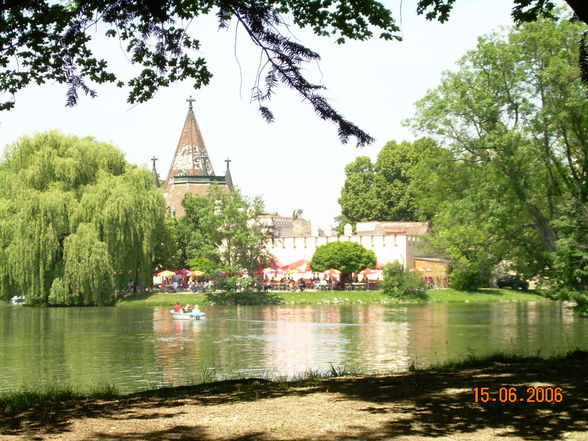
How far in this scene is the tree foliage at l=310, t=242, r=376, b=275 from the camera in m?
56.7

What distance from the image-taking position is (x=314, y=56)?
6535mm

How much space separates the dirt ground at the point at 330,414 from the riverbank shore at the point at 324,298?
40.4 m

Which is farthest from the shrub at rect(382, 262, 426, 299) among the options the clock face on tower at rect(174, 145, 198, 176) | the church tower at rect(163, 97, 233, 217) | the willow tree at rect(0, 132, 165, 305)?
the clock face on tower at rect(174, 145, 198, 176)

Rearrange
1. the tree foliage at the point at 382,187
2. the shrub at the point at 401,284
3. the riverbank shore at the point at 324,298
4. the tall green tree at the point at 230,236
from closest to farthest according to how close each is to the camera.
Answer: the riverbank shore at the point at 324,298 → the shrub at the point at 401,284 → the tall green tree at the point at 230,236 → the tree foliage at the point at 382,187

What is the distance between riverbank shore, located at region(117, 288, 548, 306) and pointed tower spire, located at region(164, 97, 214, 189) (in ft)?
97.6

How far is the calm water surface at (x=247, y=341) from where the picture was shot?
60.2 feet

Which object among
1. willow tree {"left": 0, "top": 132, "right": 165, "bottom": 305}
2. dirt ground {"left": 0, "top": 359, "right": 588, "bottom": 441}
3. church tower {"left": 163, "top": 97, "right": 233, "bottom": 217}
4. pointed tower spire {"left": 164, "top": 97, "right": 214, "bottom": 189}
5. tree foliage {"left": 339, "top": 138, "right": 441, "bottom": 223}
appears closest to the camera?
dirt ground {"left": 0, "top": 359, "right": 588, "bottom": 441}

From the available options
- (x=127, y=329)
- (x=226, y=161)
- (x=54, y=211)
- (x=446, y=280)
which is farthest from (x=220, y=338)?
(x=226, y=161)

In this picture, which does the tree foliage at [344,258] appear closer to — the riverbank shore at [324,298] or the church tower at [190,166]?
the riverbank shore at [324,298]

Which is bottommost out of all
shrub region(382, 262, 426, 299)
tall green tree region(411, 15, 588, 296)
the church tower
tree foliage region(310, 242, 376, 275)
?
shrub region(382, 262, 426, 299)

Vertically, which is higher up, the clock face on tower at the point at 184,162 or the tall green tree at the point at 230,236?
the clock face on tower at the point at 184,162

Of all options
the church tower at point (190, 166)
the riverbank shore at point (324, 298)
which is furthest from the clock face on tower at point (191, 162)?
the riverbank shore at point (324, 298)

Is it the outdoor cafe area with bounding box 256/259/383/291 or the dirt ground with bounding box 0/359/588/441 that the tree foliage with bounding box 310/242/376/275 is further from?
the dirt ground with bounding box 0/359/588/441

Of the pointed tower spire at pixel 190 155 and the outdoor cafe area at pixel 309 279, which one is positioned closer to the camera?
the outdoor cafe area at pixel 309 279
